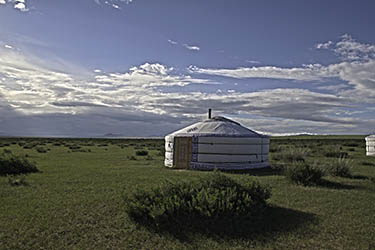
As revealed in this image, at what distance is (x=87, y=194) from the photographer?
24.9ft

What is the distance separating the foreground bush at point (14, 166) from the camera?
36.1 feet

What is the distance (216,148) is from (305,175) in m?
4.37

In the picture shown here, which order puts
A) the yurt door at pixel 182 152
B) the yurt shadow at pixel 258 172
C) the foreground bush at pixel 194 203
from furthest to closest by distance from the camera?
1. the yurt door at pixel 182 152
2. the yurt shadow at pixel 258 172
3. the foreground bush at pixel 194 203

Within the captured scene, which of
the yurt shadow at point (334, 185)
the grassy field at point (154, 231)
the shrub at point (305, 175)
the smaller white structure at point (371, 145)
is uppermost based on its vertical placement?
the smaller white structure at point (371, 145)

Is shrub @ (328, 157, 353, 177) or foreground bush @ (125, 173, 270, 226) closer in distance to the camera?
foreground bush @ (125, 173, 270, 226)

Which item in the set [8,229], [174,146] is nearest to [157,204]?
[8,229]

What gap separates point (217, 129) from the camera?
13367mm

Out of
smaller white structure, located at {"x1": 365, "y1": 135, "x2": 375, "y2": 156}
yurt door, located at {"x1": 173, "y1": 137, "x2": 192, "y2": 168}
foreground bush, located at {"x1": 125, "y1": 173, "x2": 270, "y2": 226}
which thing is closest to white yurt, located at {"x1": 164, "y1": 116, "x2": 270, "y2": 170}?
yurt door, located at {"x1": 173, "y1": 137, "x2": 192, "y2": 168}

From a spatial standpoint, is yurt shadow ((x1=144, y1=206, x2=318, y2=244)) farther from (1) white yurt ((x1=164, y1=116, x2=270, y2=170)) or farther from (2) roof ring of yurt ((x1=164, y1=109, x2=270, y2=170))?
(1) white yurt ((x1=164, y1=116, x2=270, y2=170))

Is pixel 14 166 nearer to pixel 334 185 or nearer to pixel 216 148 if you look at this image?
pixel 216 148

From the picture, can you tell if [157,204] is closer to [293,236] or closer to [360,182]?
[293,236]

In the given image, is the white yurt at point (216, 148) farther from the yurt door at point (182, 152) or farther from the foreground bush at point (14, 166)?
the foreground bush at point (14, 166)


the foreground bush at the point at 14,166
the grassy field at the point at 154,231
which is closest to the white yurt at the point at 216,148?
the grassy field at the point at 154,231

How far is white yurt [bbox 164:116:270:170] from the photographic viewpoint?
12852 millimetres
